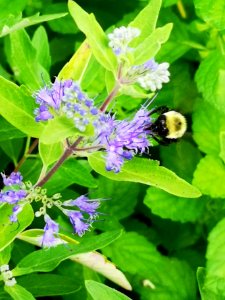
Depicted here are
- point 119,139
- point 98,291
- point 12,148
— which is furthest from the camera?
point 12,148

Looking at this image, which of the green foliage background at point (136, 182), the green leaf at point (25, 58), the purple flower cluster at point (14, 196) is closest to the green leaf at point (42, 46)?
the green foliage background at point (136, 182)

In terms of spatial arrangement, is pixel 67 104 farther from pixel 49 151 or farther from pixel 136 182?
pixel 136 182

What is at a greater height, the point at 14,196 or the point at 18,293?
the point at 14,196

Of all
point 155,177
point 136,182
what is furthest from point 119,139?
point 136,182

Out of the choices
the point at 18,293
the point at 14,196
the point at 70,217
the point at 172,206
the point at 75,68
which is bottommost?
the point at 172,206

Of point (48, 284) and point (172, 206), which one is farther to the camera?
point (172, 206)

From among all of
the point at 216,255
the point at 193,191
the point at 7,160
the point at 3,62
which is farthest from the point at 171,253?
the point at 193,191

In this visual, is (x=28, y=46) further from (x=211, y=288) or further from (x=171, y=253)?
(x=171, y=253)
